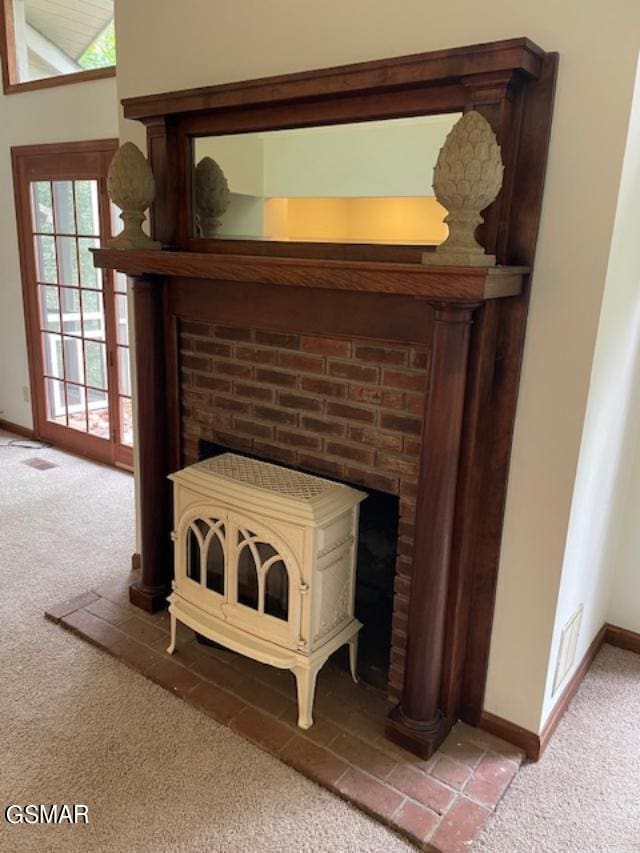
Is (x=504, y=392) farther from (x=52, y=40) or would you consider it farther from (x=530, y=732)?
(x=52, y=40)

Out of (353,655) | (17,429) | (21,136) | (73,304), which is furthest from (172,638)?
(21,136)

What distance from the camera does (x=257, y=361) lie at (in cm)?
223

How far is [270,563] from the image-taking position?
1992 mm

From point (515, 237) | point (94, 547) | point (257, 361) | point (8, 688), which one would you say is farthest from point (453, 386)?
point (94, 547)

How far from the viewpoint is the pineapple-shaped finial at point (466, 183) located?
1.50 metres

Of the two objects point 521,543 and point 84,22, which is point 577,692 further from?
point 84,22

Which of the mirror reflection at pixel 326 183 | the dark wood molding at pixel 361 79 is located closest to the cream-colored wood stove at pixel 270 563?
the mirror reflection at pixel 326 183

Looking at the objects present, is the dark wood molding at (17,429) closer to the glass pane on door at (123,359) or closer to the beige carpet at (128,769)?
the glass pane on door at (123,359)

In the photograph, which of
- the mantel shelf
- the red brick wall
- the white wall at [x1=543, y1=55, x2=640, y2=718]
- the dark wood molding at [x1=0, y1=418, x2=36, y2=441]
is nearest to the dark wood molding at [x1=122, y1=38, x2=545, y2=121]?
the white wall at [x1=543, y1=55, x2=640, y2=718]

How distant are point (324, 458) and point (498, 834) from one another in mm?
1148

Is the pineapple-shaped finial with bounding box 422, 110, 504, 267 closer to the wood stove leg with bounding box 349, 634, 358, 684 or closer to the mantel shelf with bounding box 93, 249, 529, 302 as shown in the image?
the mantel shelf with bounding box 93, 249, 529, 302

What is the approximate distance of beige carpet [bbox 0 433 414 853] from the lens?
65.6 inches

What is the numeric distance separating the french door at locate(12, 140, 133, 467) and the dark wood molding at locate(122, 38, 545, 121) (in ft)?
5.78

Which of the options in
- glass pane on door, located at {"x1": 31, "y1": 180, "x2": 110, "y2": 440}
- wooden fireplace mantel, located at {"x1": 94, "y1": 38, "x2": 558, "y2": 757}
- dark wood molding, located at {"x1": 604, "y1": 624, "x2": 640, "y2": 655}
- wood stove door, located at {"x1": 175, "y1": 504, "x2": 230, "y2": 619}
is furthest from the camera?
glass pane on door, located at {"x1": 31, "y1": 180, "x2": 110, "y2": 440}
